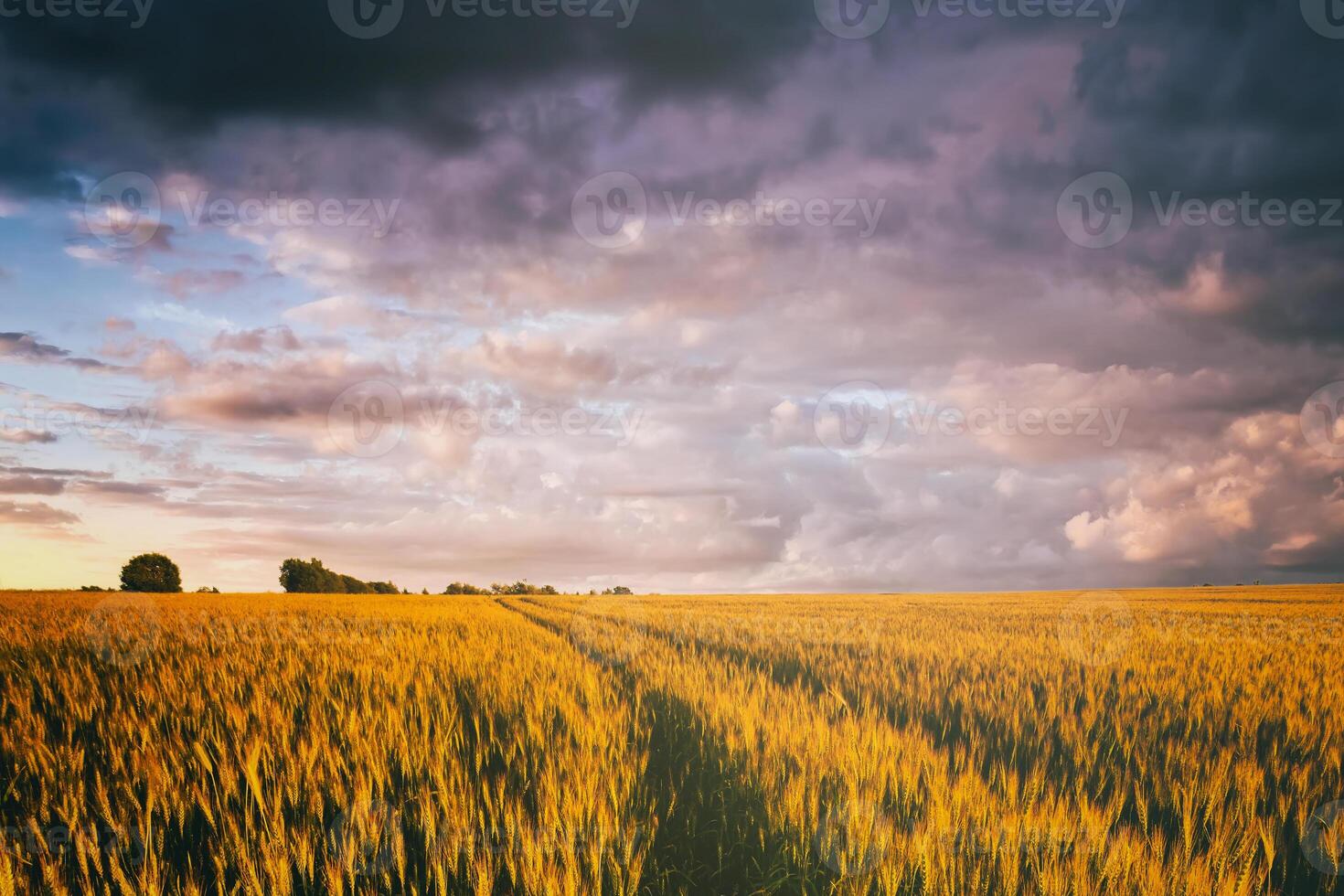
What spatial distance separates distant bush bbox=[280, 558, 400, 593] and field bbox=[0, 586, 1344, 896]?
6569cm

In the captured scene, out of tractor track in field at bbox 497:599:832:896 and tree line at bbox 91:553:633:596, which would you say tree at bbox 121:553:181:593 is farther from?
tractor track in field at bbox 497:599:832:896

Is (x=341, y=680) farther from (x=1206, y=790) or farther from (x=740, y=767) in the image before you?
(x=1206, y=790)

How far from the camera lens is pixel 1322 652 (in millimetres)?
10094

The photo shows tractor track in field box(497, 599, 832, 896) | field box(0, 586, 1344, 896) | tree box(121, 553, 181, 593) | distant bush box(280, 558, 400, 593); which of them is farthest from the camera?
distant bush box(280, 558, 400, 593)

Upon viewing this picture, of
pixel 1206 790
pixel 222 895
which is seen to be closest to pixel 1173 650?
pixel 1206 790

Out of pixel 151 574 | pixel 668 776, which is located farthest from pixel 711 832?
pixel 151 574

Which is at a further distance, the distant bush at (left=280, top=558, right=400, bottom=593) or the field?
the distant bush at (left=280, top=558, right=400, bottom=593)

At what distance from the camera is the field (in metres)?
2.86

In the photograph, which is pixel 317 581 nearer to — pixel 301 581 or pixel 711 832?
pixel 301 581

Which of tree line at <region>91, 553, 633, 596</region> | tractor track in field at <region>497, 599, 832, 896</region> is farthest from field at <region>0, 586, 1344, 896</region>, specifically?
tree line at <region>91, 553, 633, 596</region>

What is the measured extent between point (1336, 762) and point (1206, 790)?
63.4 inches

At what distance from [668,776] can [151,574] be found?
68.5 metres

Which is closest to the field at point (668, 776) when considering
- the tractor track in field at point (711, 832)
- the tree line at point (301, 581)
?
the tractor track in field at point (711, 832)

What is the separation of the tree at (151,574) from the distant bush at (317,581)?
1030 cm
